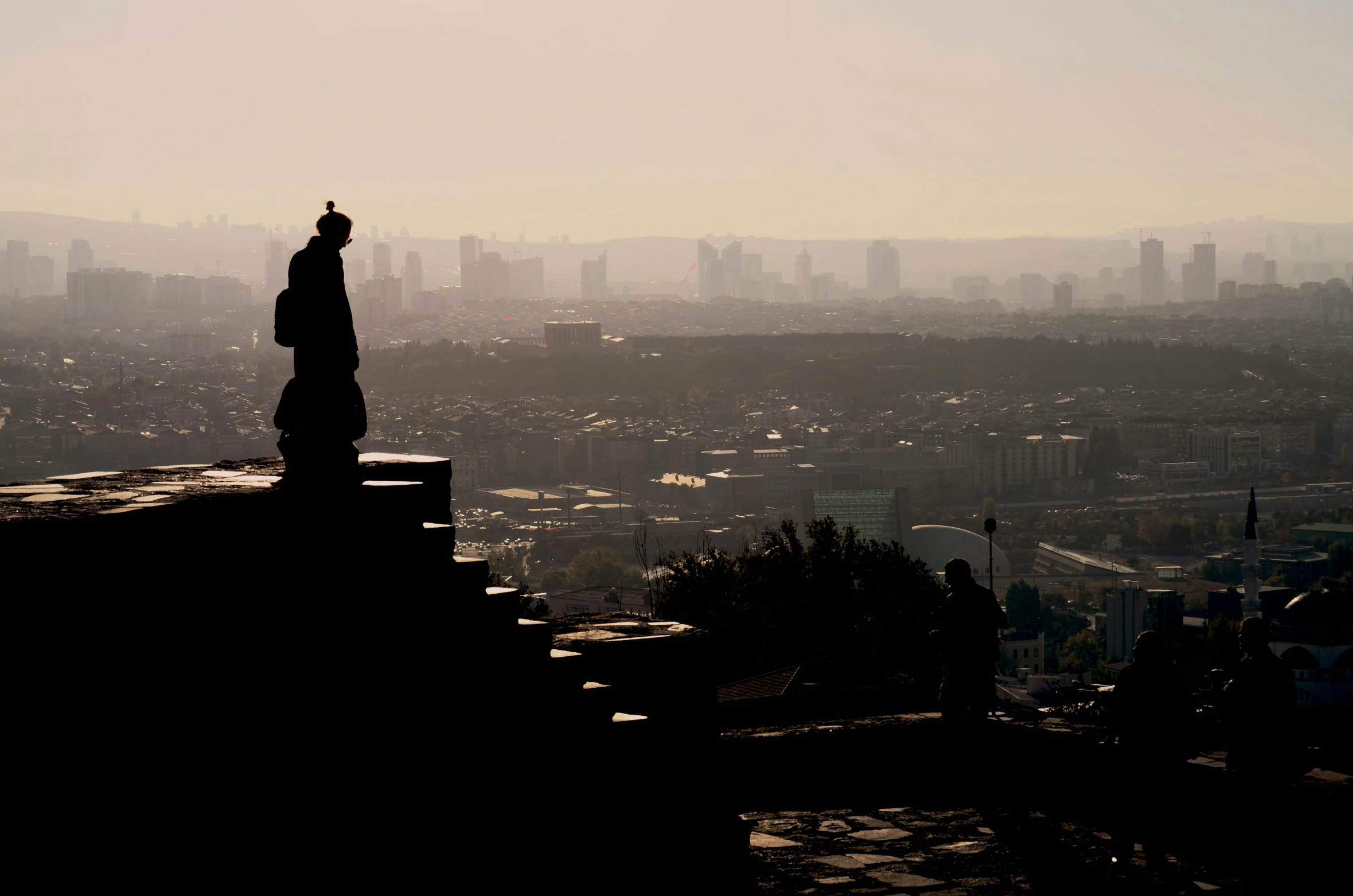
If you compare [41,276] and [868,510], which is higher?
[41,276]

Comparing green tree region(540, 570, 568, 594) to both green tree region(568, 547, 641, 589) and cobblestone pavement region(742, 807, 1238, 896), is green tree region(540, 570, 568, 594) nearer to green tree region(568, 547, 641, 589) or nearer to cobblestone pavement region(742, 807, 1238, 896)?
green tree region(568, 547, 641, 589)

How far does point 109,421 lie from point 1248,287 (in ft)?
482

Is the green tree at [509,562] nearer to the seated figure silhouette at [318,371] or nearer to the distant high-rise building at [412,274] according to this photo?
the seated figure silhouette at [318,371]

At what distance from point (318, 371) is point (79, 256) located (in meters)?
183

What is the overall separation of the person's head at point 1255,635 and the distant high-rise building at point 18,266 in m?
179

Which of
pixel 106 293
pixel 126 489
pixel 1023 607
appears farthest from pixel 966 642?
pixel 106 293

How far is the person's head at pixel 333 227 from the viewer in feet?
13.0

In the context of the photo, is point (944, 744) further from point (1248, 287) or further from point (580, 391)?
point (1248, 287)

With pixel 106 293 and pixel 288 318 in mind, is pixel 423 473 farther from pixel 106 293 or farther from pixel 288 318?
pixel 106 293

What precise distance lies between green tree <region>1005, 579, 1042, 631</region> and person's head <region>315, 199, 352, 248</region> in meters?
41.2

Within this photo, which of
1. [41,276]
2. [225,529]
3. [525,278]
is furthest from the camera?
[525,278]

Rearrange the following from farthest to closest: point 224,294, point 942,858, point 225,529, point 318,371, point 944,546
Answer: point 224,294
point 944,546
point 942,858
point 318,371
point 225,529

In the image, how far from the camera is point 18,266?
546 ft

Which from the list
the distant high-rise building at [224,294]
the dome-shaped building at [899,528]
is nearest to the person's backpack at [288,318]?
the dome-shaped building at [899,528]
